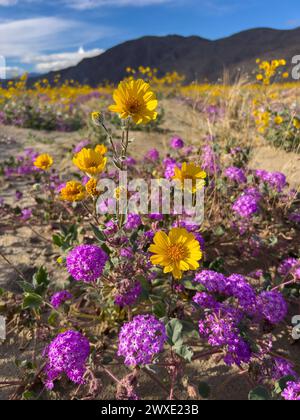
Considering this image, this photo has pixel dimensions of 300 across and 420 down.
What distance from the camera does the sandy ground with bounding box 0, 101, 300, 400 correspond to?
1.99 m

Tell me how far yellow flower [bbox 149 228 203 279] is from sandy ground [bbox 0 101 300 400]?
78cm

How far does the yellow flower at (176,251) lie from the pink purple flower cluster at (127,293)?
332 mm

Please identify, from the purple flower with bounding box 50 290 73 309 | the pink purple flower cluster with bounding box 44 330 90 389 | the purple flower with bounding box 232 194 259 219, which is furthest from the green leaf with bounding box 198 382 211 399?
the purple flower with bounding box 232 194 259 219

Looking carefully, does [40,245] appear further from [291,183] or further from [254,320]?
[291,183]

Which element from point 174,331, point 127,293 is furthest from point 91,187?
point 174,331

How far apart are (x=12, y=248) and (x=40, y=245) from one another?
0.25 metres

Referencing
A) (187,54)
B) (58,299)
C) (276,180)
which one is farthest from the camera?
(187,54)

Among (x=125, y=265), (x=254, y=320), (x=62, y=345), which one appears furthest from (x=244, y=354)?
(x=62, y=345)

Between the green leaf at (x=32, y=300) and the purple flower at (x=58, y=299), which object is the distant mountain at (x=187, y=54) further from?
the green leaf at (x=32, y=300)

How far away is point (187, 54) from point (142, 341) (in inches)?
2536

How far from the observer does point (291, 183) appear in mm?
3826

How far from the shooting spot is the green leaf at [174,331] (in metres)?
1.72

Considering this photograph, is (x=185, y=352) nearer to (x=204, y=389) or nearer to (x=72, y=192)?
(x=204, y=389)

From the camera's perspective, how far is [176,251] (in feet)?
5.49
